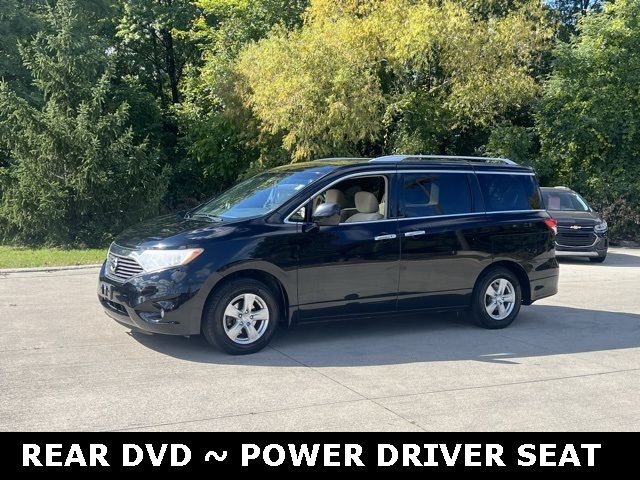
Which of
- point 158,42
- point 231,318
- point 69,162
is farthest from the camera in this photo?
point 158,42

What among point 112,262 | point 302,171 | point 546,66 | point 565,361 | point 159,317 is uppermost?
point 546,66

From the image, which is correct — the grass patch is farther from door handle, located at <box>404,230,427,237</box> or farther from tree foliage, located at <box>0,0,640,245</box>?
door handle, located at <box>404,230,427,237</box>

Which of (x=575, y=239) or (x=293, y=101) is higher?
(x=293, y=101)

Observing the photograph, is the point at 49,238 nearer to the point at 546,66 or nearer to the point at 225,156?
the point at 225,156

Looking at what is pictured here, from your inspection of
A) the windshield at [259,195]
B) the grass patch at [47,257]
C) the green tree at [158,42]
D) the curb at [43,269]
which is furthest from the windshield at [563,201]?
the green tree at [158,42]

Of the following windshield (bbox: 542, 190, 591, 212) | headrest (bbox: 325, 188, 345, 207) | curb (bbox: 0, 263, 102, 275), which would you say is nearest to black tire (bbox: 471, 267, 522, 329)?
headrest (bbox: 325, 188, 345, 207)

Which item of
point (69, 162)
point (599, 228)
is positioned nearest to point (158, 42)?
point (69, 162)

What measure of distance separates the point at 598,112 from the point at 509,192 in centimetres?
1701

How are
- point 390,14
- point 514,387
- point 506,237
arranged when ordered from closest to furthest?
point 514,387 → point 506,237 → point 390,14

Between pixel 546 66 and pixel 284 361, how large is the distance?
23517mm

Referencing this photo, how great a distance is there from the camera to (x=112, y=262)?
761cm

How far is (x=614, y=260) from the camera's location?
18.2 metres

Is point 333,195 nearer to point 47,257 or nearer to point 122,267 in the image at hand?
point 122,267

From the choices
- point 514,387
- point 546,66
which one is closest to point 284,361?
point 514,387
